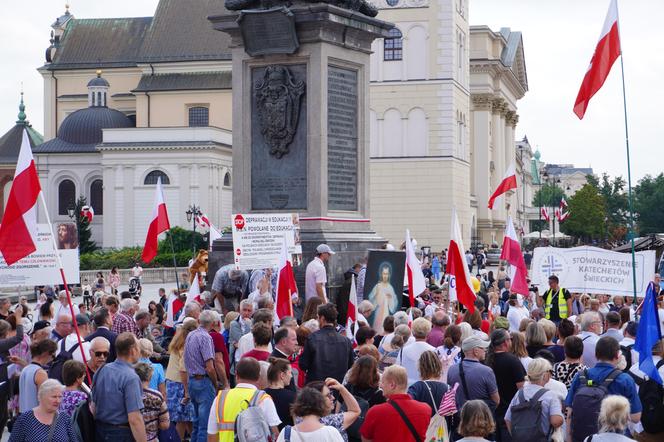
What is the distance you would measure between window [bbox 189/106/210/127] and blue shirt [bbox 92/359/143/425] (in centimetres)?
8530

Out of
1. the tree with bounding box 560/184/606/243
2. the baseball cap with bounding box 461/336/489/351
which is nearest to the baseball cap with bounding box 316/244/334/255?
the baseball cap with bounding box 461/336/489/351

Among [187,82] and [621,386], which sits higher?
[187,82]

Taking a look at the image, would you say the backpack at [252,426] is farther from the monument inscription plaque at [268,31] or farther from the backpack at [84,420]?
the monument inscription plaque at [268,31]

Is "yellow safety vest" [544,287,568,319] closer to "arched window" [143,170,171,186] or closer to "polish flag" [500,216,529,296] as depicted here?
"polish flag" [500,216,529,296]

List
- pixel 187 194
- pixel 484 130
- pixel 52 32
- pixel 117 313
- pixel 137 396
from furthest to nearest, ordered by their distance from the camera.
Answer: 1. pixel 52 32
2. pixel 484 130
3. pixel 187 194
4. pixel 117 313
5. pixel 137 396

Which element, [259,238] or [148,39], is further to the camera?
[148,39]

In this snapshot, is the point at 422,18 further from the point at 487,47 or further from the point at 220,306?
the point at 220,306

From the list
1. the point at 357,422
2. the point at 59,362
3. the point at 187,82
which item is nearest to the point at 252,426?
the point at 357,422

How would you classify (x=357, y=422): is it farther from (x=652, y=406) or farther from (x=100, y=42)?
(x=100, y=42)

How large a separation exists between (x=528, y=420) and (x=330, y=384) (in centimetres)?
169

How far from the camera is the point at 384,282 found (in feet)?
57.5

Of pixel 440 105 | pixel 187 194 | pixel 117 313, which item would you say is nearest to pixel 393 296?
pixel 117 313

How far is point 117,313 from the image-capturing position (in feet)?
50.7

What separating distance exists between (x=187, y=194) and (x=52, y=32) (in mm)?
33258
